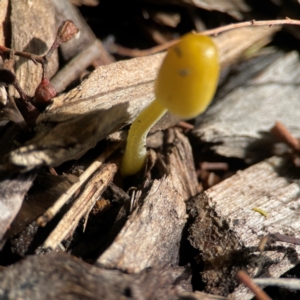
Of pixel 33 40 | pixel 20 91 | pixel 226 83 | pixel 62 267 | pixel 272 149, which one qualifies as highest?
pixel 33 40

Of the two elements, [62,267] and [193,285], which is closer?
[62,267]

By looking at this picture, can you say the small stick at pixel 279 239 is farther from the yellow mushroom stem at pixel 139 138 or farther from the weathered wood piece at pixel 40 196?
the weathered wood piece at pixel 40 196

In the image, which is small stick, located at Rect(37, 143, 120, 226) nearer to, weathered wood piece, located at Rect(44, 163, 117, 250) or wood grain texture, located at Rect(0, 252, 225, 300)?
weathered wood piece, located at Rect(44, 163, 117, 250)

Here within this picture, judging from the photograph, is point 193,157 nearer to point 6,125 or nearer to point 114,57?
point 114,57

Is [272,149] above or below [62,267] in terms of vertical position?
below

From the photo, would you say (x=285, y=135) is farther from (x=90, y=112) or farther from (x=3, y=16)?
(x=3, y=16)

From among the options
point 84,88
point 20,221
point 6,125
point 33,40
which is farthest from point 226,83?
point 20,221

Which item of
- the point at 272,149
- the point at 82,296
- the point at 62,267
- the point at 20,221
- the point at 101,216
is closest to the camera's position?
the point at 82,296
